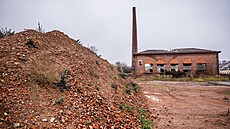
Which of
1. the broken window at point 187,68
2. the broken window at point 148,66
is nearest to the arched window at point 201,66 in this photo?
the broken window at point 187,68

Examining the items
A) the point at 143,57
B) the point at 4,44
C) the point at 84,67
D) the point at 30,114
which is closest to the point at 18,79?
the point at 30,114

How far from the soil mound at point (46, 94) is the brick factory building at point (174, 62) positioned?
23117mm

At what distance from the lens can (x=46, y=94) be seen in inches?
124

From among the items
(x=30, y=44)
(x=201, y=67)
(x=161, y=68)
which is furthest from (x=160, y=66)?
(x=30, y=44)

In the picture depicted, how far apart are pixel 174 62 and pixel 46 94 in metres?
26.3

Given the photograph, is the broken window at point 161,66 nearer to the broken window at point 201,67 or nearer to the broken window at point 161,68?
the broken window at point 161,68

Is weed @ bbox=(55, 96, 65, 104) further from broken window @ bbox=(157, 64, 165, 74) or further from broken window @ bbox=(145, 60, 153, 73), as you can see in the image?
broken window @ bbox=(157, 64, 165, 74)

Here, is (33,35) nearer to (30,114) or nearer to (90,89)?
(90,89)

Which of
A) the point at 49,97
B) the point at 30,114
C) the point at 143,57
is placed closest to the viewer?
the point at 30,114

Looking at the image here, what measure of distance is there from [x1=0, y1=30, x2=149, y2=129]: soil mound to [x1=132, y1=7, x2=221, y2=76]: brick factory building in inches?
910

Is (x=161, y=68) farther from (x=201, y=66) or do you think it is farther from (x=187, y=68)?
(x=201, y=66)

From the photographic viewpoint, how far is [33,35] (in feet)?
16.2

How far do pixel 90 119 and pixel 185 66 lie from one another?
26.6 meters

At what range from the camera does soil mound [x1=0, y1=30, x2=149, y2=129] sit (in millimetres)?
2562
